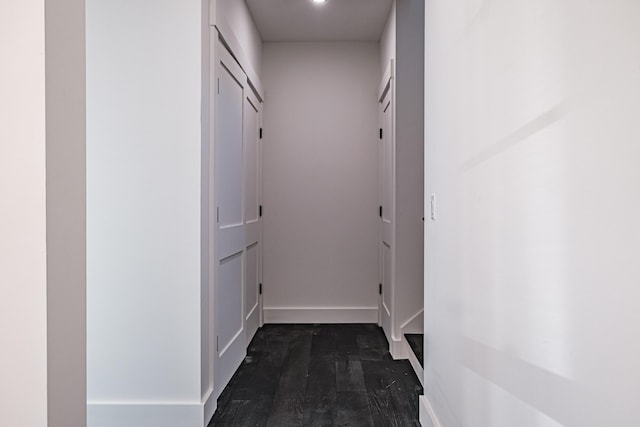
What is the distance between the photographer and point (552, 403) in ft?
3.35

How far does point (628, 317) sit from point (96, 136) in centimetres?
225

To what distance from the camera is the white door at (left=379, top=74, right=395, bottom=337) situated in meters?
3.61

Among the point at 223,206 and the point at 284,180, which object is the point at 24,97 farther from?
the point at 284,180

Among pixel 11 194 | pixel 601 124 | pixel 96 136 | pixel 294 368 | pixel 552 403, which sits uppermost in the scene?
pixel 96 136

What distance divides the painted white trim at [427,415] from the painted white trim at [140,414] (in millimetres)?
1025

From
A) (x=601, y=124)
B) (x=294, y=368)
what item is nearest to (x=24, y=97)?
(x=601, y=124)

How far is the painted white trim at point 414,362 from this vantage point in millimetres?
2893

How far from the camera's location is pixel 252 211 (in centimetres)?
394

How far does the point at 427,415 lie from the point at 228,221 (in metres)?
1.56

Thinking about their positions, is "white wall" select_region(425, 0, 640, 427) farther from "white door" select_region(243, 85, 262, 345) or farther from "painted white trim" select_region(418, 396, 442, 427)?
"white door" select_region(243, 85, 262, 345)

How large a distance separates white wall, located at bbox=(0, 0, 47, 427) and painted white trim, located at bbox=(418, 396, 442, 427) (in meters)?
1.58

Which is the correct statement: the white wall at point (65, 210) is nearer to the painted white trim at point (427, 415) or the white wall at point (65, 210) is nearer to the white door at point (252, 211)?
the painted white trim at point (427, 415)

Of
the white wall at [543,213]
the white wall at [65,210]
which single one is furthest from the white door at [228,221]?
the white wall at [65,210]

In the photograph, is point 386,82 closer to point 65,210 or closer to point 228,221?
point 228,221
